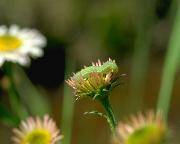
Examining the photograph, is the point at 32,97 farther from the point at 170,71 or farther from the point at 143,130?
the point at 143,130

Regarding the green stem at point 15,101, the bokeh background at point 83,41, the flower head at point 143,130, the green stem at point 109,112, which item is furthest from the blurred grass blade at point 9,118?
the bokeh background at point 83,41

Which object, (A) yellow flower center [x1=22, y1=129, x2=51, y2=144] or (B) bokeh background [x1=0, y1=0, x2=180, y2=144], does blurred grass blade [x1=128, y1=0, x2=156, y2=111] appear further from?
(B) bokeh background [x1=0, y1=0, x2=180, y2=144]

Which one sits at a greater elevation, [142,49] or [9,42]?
[9,42]

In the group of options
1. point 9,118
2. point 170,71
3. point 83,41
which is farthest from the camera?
point 83,41

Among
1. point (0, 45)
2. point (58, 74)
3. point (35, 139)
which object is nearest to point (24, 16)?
point (58, 74)

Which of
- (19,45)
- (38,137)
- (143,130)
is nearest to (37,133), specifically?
(38,137)

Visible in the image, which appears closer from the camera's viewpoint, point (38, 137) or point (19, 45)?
point (38, 137)

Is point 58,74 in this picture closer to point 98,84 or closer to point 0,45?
point 0,45
